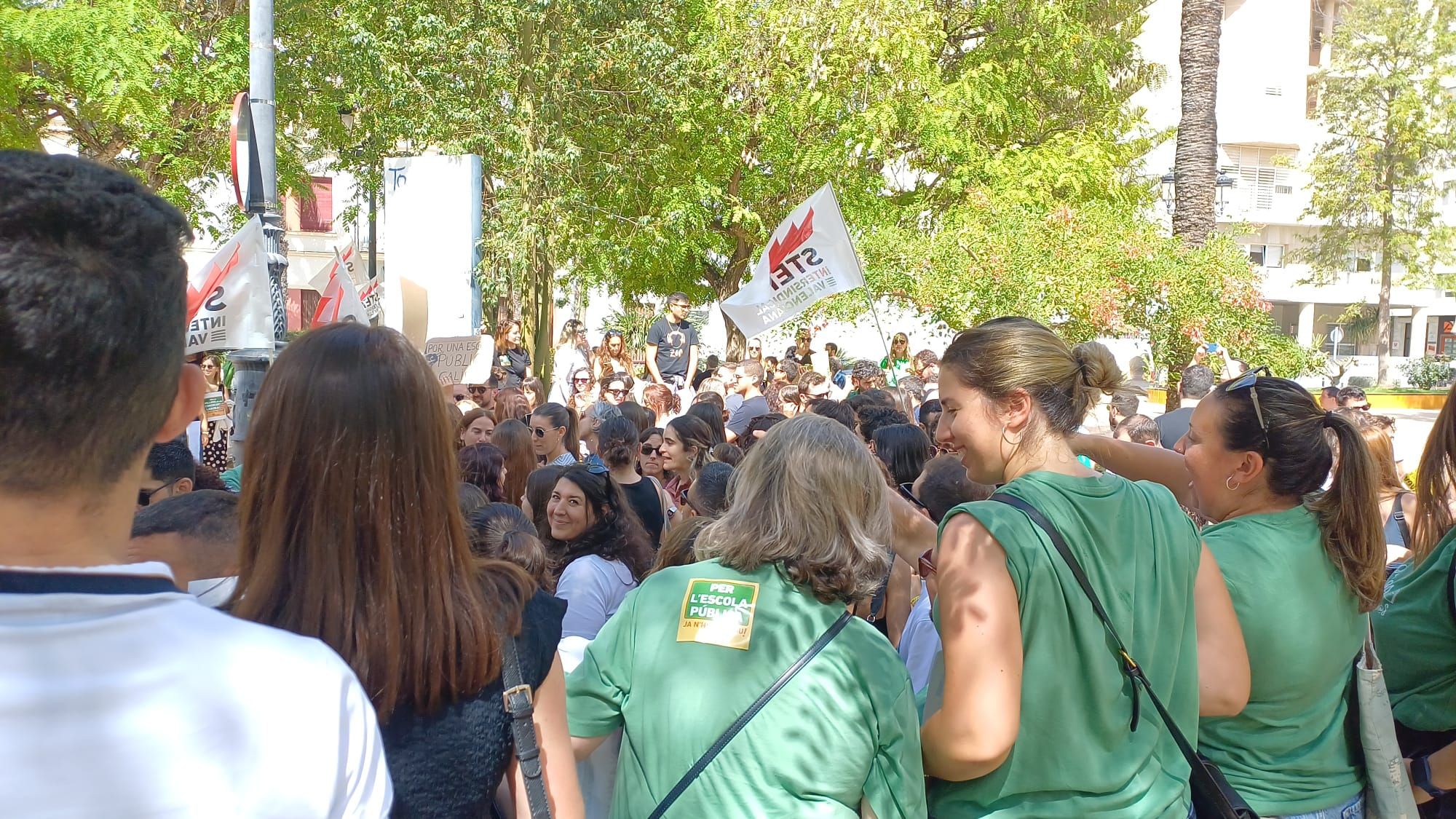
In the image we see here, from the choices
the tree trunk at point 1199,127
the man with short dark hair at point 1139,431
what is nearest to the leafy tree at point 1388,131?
the tree trunk at point 1199,127

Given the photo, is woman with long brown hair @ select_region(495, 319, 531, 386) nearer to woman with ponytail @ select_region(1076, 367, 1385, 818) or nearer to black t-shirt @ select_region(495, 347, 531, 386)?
black t-shirt @ select_region(495, 347, 531, 386)

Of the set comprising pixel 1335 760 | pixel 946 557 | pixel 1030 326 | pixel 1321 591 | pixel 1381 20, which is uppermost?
pixel 1381 20

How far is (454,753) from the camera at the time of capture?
1886mm

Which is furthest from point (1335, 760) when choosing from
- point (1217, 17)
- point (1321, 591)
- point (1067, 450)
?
point (1217, 17)

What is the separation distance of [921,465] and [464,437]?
3464 mm

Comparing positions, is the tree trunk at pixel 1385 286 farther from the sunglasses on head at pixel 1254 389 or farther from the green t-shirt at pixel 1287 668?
the green t-shirt at pixel 1287 668

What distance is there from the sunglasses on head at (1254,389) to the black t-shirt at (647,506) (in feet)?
11.0

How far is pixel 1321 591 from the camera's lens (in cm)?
299

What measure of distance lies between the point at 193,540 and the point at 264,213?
17.5ft

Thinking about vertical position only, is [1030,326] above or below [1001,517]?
above

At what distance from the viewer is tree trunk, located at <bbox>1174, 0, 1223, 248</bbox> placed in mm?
15820

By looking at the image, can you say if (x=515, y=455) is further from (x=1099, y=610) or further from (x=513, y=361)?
(x=513, y=361)

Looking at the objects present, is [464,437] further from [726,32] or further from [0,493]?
[726,32]

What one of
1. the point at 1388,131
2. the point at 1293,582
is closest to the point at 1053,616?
the point at 1293,582
